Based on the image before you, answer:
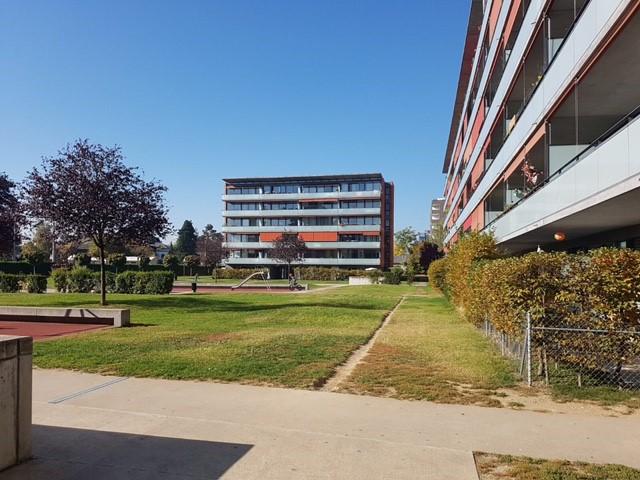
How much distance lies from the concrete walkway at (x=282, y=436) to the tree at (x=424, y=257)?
63.5m

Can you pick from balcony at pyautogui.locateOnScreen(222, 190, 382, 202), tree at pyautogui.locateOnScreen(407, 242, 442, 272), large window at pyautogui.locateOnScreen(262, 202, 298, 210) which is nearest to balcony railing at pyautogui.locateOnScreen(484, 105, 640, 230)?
tree at pyautogui.locateOnScreen(407, 242, 442, 272)

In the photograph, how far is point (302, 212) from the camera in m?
93.2

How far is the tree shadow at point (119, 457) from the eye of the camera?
14.6 ft

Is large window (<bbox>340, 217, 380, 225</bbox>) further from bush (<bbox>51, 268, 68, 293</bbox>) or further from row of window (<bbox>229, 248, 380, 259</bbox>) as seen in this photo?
bush (<bbox>51, 268, 68, 293</bbox>)

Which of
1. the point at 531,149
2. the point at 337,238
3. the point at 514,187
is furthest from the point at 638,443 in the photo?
the point at 337,238

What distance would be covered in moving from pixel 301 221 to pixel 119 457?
291 feet

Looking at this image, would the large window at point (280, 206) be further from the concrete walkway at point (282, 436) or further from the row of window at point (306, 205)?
the concrete walkway at point (282, 436)

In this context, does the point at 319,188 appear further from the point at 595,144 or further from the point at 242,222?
the point at 595,144

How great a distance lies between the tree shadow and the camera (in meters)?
4.46

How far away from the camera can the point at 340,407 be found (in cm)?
667

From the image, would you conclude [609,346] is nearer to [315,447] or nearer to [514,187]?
[315,447]

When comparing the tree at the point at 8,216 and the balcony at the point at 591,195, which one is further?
the tree at the point at 8,216

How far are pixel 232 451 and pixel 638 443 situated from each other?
404cm

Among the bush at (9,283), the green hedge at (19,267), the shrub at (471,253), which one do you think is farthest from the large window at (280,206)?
the shrub at (471,253)
